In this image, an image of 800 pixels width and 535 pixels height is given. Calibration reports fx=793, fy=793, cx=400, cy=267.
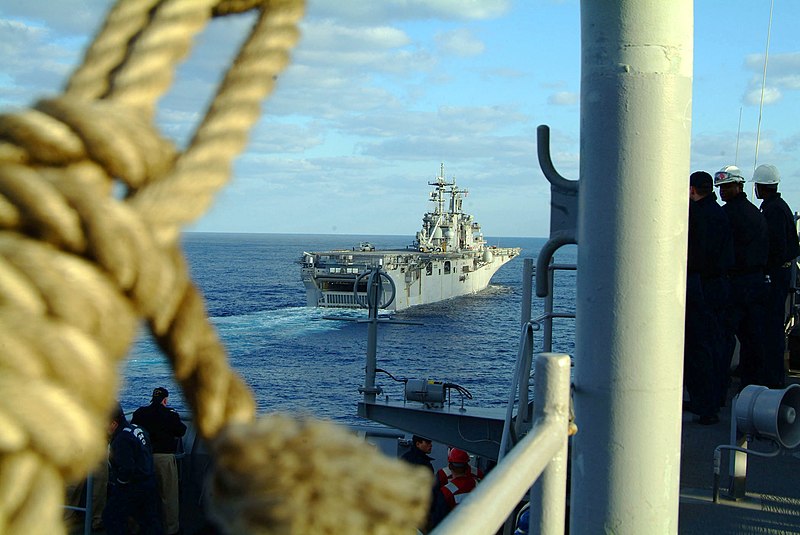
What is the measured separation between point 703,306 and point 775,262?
1842 mm

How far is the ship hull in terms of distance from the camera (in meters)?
60.5

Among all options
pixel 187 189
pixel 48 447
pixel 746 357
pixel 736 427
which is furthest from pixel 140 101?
pixel 746 357

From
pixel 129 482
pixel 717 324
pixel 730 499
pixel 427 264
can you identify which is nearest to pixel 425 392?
pixel 129 482

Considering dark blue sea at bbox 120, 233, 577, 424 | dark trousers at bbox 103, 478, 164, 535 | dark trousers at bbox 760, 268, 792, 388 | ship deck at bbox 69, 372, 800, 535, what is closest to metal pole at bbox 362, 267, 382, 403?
dark trousers at bbox 103, 478, 164, 535

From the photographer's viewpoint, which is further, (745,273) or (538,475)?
(745,273)

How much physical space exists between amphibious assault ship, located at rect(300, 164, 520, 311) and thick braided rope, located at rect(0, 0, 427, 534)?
5182cm

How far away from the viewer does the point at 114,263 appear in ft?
2.19

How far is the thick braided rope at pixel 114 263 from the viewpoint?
60 centimetres

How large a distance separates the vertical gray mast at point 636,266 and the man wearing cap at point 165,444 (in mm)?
7142

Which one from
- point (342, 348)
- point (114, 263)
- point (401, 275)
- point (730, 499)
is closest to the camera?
point (114, 263)

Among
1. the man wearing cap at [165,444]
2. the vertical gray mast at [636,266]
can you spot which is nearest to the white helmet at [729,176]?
the vertical gray mast at [636,266]

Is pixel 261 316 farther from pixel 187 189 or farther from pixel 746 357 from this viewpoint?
pixel 187 189

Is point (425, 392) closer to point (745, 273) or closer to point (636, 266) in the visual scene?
point (745, 273)

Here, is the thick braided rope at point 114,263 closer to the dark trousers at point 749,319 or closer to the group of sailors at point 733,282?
the group of sailors at point 733,282
